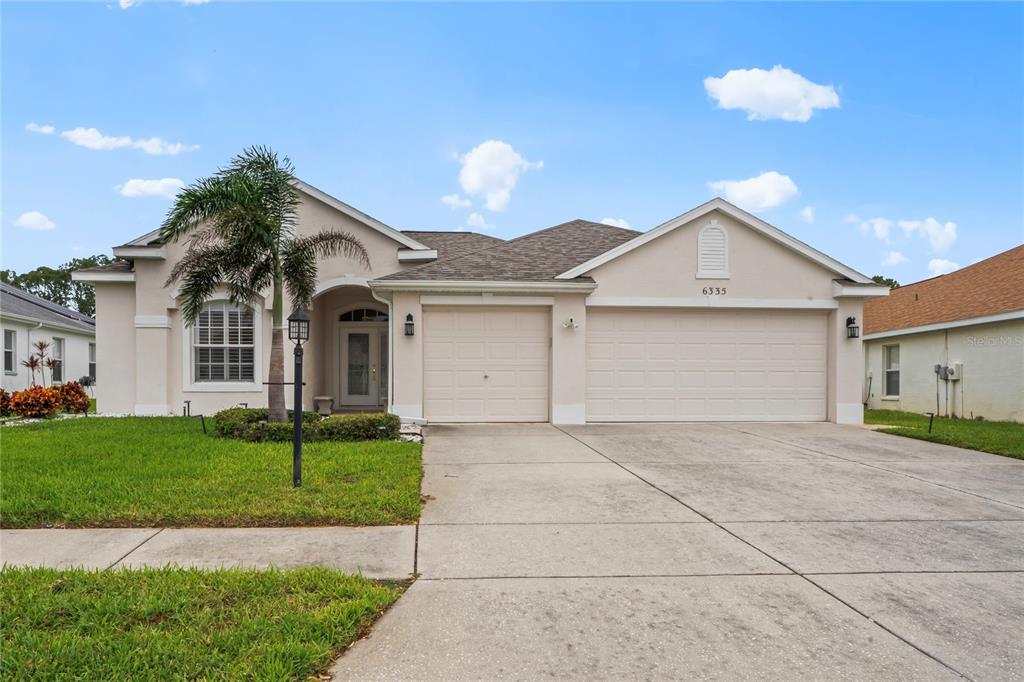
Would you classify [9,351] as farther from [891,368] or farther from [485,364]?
[891,368]

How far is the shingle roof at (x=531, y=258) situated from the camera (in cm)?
1147

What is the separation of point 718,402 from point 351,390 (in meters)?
9.56

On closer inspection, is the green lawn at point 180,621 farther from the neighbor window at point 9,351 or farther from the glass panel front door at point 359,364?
the neighbor window at point 9,351

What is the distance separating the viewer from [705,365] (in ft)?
40.2

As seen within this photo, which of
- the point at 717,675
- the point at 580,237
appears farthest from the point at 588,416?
the point at 717,675

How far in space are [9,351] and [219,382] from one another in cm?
1236

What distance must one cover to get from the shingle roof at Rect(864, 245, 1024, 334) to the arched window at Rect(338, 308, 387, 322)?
15902mm

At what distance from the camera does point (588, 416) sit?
39.1ft

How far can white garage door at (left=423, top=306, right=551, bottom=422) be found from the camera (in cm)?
1162

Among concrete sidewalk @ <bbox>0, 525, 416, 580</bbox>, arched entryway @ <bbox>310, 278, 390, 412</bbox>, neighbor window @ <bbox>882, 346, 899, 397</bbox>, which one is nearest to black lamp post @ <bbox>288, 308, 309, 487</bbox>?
concrete sidewalk @ <bbox>0, 525, 416, 580</bbox>

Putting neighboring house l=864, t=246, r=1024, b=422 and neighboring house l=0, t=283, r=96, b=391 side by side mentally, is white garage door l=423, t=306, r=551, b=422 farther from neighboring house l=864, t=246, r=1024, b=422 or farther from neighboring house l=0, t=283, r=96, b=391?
neighboring house l=0, t=283, r=96, b=391

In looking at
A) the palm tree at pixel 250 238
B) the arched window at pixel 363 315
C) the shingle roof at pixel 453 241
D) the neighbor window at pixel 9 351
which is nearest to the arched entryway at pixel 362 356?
the arched window at pixel 363 315

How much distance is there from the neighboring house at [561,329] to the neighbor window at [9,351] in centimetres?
970

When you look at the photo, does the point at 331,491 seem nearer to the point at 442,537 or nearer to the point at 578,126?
the point at 442,537
